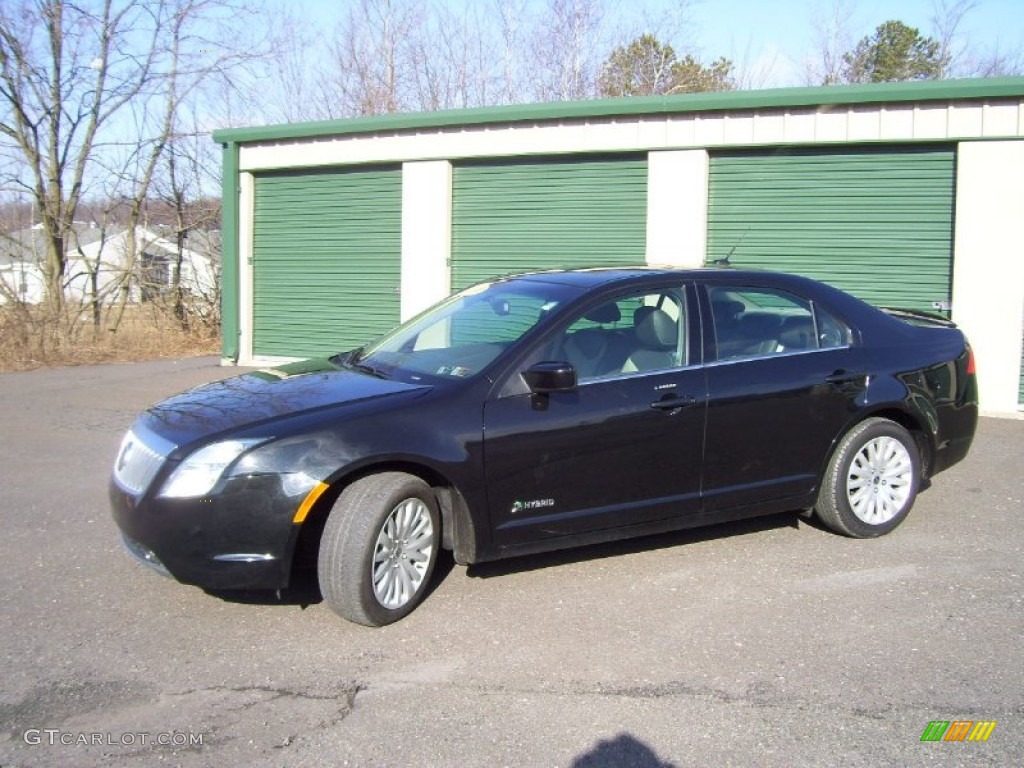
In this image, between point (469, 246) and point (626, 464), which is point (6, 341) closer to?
point (469, 246)

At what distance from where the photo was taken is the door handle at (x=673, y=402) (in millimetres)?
5090

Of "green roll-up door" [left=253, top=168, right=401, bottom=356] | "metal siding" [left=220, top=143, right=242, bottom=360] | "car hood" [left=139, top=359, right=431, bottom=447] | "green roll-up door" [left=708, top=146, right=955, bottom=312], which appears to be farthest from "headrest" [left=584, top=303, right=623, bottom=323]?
"metal siding" [left=220, top=143, right=242, bottom=360]

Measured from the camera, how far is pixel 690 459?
5188 mm

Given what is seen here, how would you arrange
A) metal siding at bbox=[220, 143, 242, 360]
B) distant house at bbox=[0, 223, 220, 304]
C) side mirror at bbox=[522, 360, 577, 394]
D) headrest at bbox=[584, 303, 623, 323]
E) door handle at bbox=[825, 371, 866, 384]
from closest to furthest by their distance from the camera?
side mirror at bbox=[522, 360, 577, 394]
headrest at bbox=[584, 303, 623, 323]
door handle at bbox=[825, 371, 866, 384]
metal siding at bbox=[220, 143, 242, 360]
distant house at bbox=[0, 223, 220, 304]

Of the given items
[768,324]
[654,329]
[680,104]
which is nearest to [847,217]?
[680,104]

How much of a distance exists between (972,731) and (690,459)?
197 cm

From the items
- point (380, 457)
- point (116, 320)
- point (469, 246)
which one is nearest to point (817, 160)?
point (469, 246)

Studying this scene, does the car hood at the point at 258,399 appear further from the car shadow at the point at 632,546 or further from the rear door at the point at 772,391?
the rear door at the point at 772,391

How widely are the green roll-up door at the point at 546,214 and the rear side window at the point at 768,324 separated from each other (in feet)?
18.7

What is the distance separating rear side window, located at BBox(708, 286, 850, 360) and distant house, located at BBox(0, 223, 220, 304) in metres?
15.9

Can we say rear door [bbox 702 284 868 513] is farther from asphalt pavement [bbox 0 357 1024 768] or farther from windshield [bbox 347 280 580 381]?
windshield [bbox 347 280 580 381]

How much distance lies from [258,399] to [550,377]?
1.43m

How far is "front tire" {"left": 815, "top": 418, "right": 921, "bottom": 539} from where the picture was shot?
572 cm

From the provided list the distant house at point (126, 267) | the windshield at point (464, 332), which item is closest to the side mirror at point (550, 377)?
the windshield at point (464, 332)
